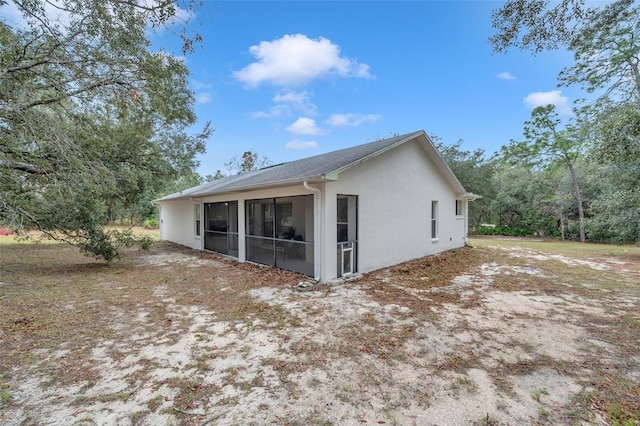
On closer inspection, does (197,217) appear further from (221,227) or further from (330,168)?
(330,168)

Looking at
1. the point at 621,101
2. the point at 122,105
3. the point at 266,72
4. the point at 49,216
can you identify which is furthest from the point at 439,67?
the point at 49,216

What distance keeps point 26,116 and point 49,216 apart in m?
4.31

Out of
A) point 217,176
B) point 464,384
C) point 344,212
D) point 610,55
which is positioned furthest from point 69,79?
point 217,176

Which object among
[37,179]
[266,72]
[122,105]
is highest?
[266,72]

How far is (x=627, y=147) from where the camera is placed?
17.5 feet

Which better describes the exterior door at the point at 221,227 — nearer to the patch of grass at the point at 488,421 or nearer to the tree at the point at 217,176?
the patch of grass at the point at 488,421

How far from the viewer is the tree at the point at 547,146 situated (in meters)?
18.8

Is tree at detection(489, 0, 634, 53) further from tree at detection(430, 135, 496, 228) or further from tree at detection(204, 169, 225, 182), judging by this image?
tree at detection(204, 169, 225, 182)

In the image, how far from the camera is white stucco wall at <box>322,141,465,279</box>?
268 inches

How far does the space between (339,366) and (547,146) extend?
2465 centimetres

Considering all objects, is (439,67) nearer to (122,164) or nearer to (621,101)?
(621,101)

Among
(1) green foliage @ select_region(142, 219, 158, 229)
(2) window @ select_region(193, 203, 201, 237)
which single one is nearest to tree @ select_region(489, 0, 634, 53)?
(2) window @ select_region(193, 203, 201, 237)

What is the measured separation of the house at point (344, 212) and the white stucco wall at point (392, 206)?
0.03 m

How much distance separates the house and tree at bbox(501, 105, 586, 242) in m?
12.3
